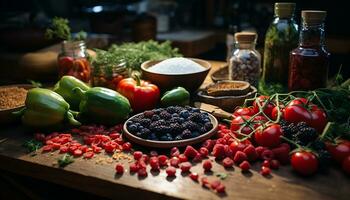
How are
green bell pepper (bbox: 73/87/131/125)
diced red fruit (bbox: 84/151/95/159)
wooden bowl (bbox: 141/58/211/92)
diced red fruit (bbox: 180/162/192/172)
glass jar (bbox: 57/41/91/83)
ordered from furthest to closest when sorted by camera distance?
1. glass jar (bbox: 57/41/91/83)
2. wooden bowl (bbox: 141/58/211/92)
3. green bell pepper (bbox: 73/87/131/125)
4. diced red fruit (bbox: 84/151/95/159)
5. diced red fruit (bbox: 180/162/192/172)

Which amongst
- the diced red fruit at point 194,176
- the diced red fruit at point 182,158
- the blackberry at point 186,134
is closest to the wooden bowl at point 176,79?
the blackberry at point 186,134

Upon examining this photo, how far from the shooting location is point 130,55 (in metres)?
2.00

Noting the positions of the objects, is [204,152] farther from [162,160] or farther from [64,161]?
[64,161]

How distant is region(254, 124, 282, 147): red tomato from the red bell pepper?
22.9 inches

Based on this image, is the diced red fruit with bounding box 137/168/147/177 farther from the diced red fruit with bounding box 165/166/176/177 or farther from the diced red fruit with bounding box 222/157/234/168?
the diced red fruit with bounding box 222/157/234/168

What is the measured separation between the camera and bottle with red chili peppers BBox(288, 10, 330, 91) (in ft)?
5.11

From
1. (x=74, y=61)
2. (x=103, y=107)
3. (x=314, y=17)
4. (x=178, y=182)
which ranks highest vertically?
(x=314, y=17)

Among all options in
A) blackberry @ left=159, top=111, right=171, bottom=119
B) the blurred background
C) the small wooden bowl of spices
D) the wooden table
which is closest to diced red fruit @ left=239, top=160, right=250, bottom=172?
the wooden table

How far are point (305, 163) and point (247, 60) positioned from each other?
812mm

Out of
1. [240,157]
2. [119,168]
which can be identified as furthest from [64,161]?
[240,157]

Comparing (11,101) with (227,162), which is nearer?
(227,162)

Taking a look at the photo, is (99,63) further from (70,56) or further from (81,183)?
(81,183)

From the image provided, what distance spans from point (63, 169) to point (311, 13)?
1098 mm

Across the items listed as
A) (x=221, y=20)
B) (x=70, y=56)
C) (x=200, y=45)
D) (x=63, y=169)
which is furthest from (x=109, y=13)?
(x=63, y=169)
